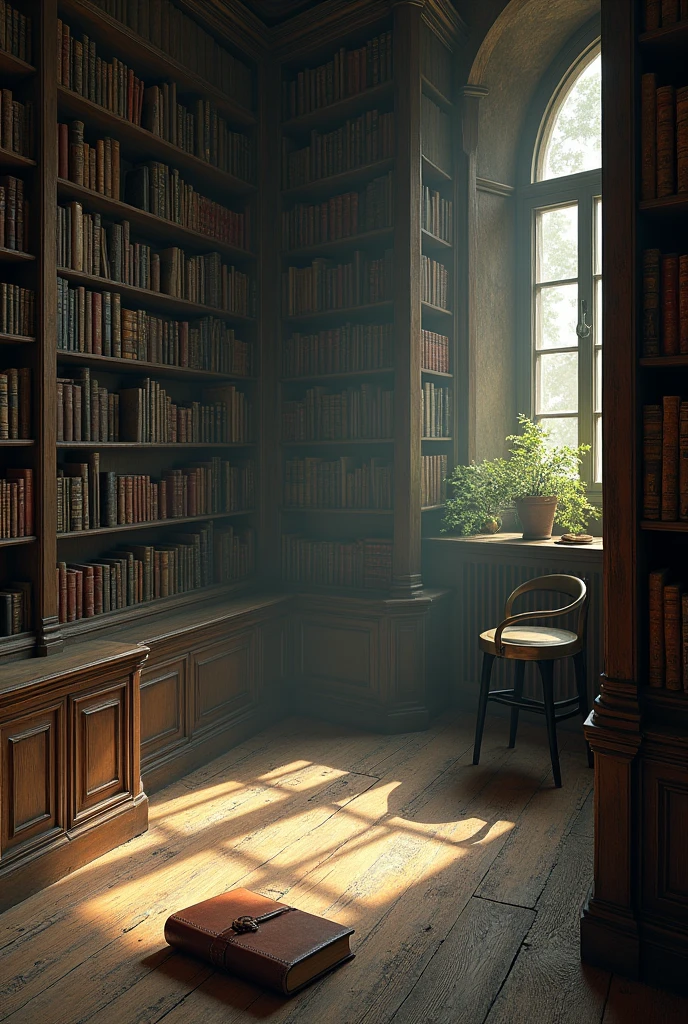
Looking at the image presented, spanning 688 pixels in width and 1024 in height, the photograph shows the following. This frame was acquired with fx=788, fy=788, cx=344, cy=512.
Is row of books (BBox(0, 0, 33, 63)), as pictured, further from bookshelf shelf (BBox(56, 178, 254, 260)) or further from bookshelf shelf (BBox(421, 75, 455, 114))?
bookshelf shelf (BBox(421, 75, 455, 114))

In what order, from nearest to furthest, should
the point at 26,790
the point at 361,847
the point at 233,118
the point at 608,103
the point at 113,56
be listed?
the point at 608,103, the point at 26,790, the point at 361,847, the point at 113,56, the point at 233,118

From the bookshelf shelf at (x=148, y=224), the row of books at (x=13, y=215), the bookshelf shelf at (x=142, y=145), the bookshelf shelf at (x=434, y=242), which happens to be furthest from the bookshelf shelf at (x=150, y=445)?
the bookshelf shelf at (x=434, y=242)

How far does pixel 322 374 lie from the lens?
4449 mm

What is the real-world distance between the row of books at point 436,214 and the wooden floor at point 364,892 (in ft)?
9.26

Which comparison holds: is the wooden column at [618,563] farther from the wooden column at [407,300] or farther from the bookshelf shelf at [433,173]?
the bookshelf shelf at [433,173]

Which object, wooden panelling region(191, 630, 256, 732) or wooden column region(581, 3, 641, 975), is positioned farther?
wooden panelling region(191, 630, 256, 732)

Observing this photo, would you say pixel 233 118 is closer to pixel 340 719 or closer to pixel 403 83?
pixel 403 83

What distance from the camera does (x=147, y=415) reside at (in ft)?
12.2

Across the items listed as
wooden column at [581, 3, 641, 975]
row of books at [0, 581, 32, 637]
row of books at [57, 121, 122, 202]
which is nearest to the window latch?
wooden column at [581, 3, 641, 975]

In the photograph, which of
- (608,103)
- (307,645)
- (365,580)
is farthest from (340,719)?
(608,103)

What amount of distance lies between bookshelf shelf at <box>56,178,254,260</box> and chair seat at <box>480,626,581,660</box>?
2453mm

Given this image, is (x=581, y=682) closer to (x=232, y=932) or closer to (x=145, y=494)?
(x=232, y=932)

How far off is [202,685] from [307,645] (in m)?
0.82

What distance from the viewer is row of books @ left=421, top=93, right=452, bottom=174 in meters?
4.32
